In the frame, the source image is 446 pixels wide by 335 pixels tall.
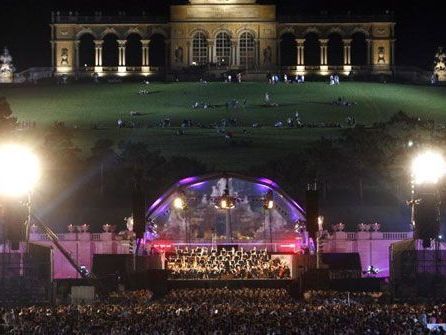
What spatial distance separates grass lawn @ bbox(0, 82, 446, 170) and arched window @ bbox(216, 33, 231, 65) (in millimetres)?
15801

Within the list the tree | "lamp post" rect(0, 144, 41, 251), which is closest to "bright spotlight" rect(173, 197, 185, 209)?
"lamp post" rect(0, 144, 41, 251)

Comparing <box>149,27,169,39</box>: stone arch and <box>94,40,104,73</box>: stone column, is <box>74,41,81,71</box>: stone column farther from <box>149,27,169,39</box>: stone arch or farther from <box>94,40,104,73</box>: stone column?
<box>149,27,169,39</box>: stone arch

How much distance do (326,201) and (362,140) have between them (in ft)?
44.0

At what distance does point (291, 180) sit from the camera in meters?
Answer: 96.9

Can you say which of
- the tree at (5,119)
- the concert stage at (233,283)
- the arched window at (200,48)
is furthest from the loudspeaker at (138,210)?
the arched window at (200,48)

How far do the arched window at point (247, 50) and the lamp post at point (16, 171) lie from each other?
80.7m

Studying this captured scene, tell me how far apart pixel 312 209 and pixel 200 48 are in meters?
74.6

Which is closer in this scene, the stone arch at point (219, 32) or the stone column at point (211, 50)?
the stone column at point (211, 50)

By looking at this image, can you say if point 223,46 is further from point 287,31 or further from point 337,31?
point 337,31

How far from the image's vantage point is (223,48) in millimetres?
145625

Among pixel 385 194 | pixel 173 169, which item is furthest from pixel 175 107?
pixel 385 194

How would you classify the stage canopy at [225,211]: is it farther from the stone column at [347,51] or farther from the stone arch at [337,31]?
the stone arch at [337,31]

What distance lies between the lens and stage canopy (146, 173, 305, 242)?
78.3 metres

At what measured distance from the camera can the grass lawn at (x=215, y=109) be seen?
10700 centimetres
